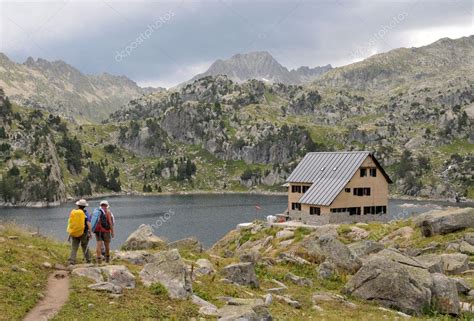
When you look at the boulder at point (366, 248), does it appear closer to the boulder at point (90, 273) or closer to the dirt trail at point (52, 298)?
the boulder at point (90, 273)

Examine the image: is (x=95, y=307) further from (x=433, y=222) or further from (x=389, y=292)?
(x=433, y=222)

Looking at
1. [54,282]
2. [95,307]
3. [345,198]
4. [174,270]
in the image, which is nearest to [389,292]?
[174,270]

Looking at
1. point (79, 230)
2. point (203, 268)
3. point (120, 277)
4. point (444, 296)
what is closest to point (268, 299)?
point (203, 268)

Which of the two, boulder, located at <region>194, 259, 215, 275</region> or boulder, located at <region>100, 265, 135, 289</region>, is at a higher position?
boulder, located at <region>100, 265, 135, 289</region>

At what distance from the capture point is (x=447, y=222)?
43625mm

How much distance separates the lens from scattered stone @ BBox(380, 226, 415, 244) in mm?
49094

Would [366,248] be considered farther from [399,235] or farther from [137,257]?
[137,257]

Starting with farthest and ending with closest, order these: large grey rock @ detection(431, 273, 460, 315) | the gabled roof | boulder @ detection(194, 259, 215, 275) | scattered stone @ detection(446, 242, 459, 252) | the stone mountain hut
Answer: the gabled roof, the stone mountain hut, scattered stone @ detection(446, 242, 459, 252), boulder @ detection(194, 259, 215, 275), large grey rock @ detection(431, 273, 460, 315)

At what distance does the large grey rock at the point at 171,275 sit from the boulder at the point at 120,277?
0.66 m

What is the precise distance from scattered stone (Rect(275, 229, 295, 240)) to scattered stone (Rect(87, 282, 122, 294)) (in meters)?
43.8

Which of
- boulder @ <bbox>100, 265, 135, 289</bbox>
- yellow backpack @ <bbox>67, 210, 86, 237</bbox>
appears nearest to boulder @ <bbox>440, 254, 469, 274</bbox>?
boulder @ <bbox>100, 265, 135, 289</bbox>

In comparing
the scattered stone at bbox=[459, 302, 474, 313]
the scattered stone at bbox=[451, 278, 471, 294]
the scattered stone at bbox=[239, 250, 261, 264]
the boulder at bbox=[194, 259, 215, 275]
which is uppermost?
the boulder at bbox=[194, 259, 215, 275]

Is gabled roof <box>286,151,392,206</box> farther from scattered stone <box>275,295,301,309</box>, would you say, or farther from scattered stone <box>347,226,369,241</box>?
scattered stone <box>275,295,301,309</box>

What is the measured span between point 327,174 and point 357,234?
2437 centimetres
